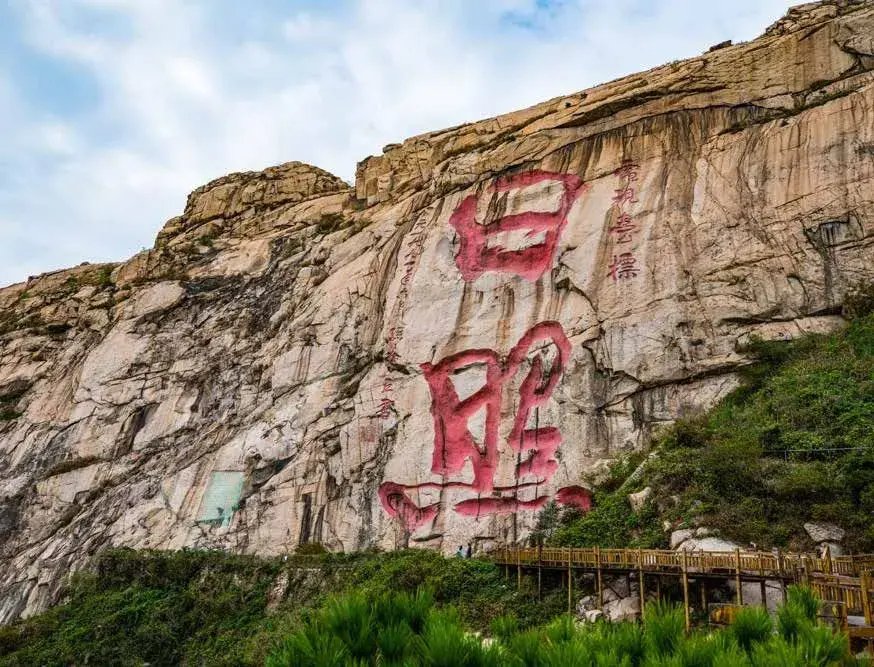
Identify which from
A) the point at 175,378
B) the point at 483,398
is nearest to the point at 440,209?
the point at 483,398

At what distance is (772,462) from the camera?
10.2 m

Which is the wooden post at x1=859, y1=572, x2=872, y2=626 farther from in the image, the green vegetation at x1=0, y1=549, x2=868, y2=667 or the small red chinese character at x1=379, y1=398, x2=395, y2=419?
the small red chinese character at x1=379, y1=398, x2=395, y2=419

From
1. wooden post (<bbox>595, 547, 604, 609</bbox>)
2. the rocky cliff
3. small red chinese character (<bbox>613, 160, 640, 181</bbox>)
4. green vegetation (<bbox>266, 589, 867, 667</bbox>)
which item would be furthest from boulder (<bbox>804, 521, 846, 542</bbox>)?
small red chinese character (<bbox>613, 160, 640, 181</bbox>)

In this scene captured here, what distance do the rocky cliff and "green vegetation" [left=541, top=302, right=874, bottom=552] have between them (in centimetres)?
Result: 55

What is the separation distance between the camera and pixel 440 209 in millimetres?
17938

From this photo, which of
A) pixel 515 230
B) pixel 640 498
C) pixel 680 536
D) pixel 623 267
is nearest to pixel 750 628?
pixel 680 536

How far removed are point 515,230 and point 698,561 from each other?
9.30 meters

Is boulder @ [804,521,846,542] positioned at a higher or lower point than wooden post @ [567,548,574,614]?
higher

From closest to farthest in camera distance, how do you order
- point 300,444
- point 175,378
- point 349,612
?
point 349,612, point 300,444, point 175,378

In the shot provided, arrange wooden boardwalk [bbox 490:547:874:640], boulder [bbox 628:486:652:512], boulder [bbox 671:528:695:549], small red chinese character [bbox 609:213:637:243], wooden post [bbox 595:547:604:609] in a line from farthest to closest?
small red chinese character [bbox 609:213:637:243] < boulder [bbox 628:486:652:512] < wooden post [bbox 595:547:604:609] < boulder [bbox 671:528:695:549] < wooden boardwalk [bbox 490:547:874:640]

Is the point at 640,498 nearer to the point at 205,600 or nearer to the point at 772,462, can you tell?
the point at 772,462

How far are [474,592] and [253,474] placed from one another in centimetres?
731

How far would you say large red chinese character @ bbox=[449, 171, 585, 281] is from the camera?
1564cm

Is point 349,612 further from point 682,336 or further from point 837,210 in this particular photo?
point 837,210
